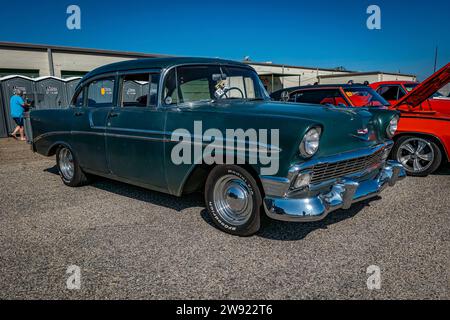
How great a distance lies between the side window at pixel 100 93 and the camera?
4176mm

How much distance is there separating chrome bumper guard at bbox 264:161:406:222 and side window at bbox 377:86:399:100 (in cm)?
669

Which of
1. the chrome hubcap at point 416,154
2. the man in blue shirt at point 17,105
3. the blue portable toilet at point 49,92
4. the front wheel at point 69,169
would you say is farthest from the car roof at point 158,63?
the blue portable toilet at point 49,92

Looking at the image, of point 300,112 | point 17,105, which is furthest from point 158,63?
point 17,105

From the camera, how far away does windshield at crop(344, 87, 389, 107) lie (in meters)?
6.98

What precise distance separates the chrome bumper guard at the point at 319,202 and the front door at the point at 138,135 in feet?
4.35

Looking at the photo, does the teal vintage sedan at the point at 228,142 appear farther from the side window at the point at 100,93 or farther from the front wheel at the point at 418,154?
the front wheel at the point at 418,154

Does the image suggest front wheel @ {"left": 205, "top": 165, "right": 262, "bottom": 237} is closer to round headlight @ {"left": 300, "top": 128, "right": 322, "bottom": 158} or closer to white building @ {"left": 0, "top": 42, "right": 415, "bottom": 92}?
round headlight @ {"left": 300, "top": 128, "right": 322, "bottom": 158}

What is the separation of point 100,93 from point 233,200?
2356 mm

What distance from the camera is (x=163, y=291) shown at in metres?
2.36

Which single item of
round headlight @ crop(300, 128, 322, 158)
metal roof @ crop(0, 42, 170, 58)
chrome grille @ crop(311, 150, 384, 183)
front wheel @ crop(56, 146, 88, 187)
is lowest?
front wheel @ crop(56, 146, 88, 187)

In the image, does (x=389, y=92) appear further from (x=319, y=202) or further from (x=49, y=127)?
(x=49, y=127)

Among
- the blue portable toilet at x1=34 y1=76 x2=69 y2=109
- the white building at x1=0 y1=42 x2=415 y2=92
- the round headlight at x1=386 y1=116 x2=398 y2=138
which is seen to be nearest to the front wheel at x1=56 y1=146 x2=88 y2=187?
the round headlight at x1=386 y1=116 x2=398 y2=138
